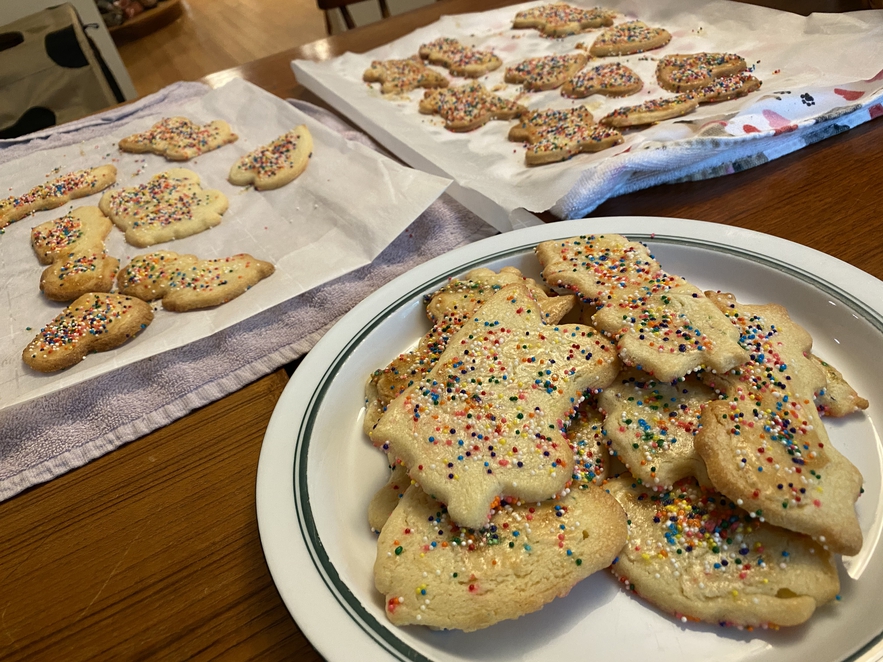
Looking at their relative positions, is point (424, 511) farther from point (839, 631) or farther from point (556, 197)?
point (556, 197)

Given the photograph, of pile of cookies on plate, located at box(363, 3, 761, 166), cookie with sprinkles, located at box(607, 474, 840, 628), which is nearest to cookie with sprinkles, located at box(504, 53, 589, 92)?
pile of cookies on plate, located at box(363, 3, 761, 166)

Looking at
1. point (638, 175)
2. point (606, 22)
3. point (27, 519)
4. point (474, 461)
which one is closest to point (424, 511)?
point (474, 461)

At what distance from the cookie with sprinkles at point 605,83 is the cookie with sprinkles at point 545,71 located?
49mm

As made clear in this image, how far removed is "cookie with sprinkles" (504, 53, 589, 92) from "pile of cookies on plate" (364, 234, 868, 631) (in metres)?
1.15

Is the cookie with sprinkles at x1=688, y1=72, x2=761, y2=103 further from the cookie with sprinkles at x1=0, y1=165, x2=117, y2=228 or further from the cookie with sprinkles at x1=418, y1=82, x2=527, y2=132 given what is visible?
the cookie with sprinkles at x1=0, y1=165, x2=117, y2=228

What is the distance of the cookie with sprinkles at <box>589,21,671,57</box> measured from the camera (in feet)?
6.08

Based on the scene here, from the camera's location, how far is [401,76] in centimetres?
196

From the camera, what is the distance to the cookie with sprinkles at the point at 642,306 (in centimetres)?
74

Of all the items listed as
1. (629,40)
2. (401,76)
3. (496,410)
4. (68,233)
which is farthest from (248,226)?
(629,40)

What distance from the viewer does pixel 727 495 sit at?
2.04 feet

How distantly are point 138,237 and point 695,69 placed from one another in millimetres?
1537

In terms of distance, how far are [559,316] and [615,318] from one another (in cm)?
10

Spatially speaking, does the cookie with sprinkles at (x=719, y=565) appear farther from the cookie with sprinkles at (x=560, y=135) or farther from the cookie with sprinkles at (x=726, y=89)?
the cookie with sprinkles at (x=726, y=89)

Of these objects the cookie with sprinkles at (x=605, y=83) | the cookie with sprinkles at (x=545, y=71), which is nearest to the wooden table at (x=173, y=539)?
the cookie with sprinkles at (x=605, y=83)
